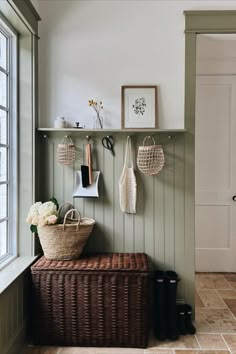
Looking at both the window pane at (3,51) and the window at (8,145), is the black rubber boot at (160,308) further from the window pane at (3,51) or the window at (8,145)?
the window pane at (3,51)

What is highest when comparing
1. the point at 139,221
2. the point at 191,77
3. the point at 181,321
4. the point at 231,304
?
the point at 191,77

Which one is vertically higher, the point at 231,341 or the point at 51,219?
the point at 51,219

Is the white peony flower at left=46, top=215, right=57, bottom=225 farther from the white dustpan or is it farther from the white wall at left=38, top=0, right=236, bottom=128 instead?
the white wall at left=38, top=0, right=236, bottom=128

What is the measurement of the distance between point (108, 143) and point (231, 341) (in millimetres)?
1788

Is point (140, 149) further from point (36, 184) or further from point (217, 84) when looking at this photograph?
point (217, 84)

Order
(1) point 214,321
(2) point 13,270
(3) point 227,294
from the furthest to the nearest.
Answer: (3) point 227,294
(1) point 214,321
(2) point 13,270

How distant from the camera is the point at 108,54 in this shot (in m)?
2.71

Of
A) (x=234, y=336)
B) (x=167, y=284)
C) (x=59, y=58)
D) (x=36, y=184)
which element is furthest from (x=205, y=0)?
(x=234, y=336)

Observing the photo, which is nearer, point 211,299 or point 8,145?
point 8,145

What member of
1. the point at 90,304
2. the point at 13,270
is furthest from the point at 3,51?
the point at 90,304

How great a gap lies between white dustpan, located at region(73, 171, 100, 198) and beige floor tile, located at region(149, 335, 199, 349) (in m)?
1.21

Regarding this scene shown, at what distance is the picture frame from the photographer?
2697mm

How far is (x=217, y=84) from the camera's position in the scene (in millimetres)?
3904

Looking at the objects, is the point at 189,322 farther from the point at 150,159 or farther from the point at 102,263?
the point at 150,159
